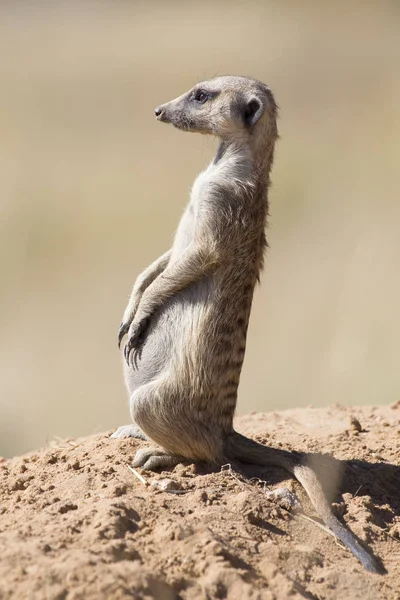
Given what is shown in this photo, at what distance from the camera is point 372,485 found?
14.1 feet

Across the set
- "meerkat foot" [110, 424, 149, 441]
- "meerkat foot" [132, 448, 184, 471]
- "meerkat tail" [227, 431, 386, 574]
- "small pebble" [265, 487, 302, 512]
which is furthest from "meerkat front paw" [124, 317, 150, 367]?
"small pebble" [265, 487, 302, 512]

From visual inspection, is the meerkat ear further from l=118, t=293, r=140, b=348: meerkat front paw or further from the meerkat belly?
l=118, t=293, r=140, b=348: meerkat front paw

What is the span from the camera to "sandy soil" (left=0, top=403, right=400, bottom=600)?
2.87 metres

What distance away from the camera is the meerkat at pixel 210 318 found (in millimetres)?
4164

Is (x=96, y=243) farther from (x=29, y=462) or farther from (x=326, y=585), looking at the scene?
(x=326, y=585)

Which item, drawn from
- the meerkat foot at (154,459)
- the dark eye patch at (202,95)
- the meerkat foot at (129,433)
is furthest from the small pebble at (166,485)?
the dark eye patch at (202,95)

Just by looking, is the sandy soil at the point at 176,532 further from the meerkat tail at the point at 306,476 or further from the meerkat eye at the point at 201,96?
the meerkat eye at the point at 201,96

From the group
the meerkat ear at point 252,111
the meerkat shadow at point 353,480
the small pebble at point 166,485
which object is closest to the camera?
the small pebble at point 166,485

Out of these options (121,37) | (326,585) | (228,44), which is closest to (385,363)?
(326,585)

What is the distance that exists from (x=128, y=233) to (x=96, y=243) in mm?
496

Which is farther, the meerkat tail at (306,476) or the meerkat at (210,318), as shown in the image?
the meerkat at (210,318)

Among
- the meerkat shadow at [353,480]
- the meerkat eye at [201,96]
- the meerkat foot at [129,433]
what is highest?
the meerkat eye at [201,96]

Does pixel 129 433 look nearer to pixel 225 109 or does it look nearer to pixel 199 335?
pixel 199 335

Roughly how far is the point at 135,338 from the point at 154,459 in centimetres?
67
